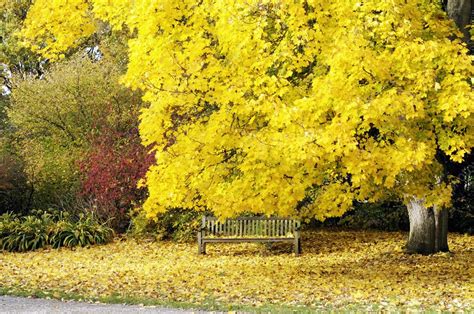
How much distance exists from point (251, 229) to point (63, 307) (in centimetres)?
718

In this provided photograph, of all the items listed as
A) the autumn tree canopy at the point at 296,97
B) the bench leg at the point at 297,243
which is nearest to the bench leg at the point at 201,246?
the bench leg at the point at 297,243

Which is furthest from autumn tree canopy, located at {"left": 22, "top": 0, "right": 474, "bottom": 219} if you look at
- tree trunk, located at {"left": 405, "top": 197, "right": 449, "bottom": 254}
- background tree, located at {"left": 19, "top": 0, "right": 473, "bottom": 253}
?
tree trunk, located at {"left": 405, "top": 197, "right": 449, "bottom": 254}

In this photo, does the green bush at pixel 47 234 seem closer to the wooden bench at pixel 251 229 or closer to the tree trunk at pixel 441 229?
the wooden bench at pixel 251 229

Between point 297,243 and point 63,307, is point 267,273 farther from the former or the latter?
point 63,307

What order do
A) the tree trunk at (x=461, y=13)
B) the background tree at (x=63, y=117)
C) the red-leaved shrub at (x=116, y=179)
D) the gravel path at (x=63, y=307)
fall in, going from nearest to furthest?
the gravel path at (x=63, y=307), the tree trunk at (x=461, y=13), the red-leaved shrub at (x=116, y=179), the background tree at (x=63, y=117)

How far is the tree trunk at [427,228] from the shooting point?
14305mm

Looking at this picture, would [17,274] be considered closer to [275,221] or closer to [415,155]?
[275,221]

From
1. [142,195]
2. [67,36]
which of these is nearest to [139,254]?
[142,195]

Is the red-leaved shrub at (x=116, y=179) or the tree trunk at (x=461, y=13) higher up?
the tree trunk at (x=461, y=13)

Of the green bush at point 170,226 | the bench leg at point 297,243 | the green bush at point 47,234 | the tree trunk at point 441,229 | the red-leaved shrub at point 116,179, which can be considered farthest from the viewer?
the red-leaved shrub at point 116,179

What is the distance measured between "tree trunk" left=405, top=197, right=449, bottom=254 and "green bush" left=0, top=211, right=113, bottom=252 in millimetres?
7248

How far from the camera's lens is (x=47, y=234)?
17.3 meters

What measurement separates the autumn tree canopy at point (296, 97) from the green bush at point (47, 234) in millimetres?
7145

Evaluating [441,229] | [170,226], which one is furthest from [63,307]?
[170,226]
